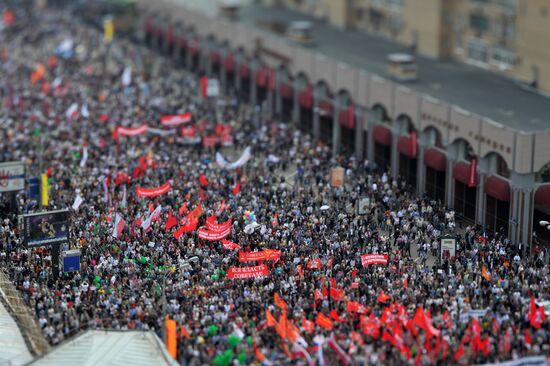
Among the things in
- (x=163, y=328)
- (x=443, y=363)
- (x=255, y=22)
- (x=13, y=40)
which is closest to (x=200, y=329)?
(x=163, y=328)

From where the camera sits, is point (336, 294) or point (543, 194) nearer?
point (336, 294)

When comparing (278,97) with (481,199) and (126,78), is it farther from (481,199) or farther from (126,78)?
(481,199)

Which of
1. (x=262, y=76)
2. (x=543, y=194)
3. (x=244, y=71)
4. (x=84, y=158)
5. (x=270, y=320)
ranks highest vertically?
(x=270, y=320)

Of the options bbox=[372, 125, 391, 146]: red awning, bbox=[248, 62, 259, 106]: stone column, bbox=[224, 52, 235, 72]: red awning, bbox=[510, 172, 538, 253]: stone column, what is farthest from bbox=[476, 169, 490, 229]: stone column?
bbox=[224, 52, 235, 72]: red awning

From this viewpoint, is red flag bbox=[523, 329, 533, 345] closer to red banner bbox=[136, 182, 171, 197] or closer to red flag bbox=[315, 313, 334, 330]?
red flag bbox=[315, 313, 334, 330]

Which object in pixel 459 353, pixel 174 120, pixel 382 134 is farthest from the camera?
pixel 174 120

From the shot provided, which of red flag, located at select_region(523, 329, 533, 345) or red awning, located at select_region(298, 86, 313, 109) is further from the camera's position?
red awning, located at select_region(298, 86, 313, 109)

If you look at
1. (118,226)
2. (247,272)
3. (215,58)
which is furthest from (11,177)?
(215,58)
